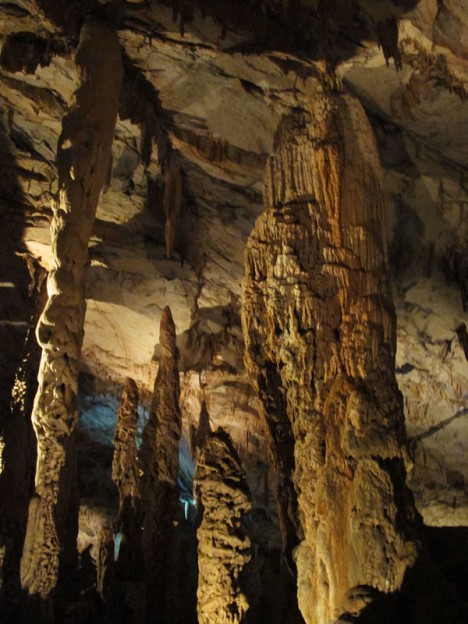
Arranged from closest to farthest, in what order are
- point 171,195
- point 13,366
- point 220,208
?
point 171,195 → point 220,208 → point 13,366

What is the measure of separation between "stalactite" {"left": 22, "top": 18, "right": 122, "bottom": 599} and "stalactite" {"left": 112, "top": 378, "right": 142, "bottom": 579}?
2483mm

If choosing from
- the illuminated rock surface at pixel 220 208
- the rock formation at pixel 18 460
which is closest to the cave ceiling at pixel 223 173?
the illuminated rock surface at pixel 220 208

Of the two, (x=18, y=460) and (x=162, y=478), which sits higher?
(x=18, y=460)

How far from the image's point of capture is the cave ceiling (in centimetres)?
802

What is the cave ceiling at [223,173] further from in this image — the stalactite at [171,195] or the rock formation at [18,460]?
the rock formation at [18,460]

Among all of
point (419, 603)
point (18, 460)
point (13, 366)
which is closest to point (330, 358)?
point (419, 603)

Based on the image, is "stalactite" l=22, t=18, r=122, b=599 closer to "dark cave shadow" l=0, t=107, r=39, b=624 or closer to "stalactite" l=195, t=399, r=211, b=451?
"dark cave shadow" l=0, t=107, r=39, b=624

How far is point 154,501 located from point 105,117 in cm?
558

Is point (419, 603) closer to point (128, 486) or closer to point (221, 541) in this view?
point (221, 541)

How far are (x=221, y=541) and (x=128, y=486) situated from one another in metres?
5.22

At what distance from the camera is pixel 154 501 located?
29.6 feet

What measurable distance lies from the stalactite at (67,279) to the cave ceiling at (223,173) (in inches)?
15.3

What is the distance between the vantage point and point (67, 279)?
21.9 ft

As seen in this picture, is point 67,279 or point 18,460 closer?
point 67,279
